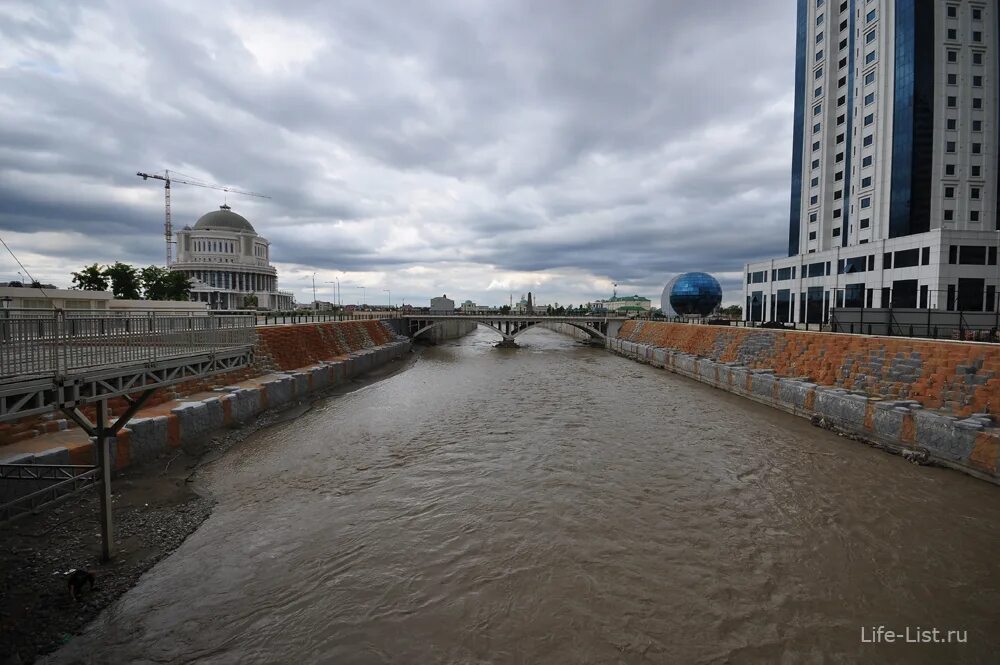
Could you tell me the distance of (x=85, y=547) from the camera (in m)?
A: 8.83

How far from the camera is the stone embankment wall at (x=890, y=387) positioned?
13648mm

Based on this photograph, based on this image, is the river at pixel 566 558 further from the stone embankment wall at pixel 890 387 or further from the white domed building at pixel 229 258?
the white domed building at pixel 229 258

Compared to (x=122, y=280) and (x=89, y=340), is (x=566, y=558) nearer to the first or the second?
(x=89, y=340)

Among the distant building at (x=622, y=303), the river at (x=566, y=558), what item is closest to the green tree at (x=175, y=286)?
the river at (x=566, y=558)

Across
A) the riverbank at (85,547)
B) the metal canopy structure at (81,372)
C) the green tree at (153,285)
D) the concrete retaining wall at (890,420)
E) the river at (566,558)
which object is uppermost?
the green tree at (153,285)

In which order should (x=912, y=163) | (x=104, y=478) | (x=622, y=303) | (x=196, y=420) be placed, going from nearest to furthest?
1. (x=104, y=478)
2. (x=196, y=420)
3. (x=912, y=163)
4. (x=622, y=303)

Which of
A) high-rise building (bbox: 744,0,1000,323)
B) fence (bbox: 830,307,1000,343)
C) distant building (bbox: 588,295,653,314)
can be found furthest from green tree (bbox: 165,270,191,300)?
distant building (bbox: 588,295,653,314)

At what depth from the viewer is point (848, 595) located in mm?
8125

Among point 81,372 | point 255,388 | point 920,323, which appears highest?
point 920,323

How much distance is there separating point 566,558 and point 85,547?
32.4 ft

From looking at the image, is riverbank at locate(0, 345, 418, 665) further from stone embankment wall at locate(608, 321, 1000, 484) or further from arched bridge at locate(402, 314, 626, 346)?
arched bridge at locate(402, 314, 626, 346)

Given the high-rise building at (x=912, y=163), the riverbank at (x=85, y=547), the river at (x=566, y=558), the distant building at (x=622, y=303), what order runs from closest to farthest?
the riverbank at (x=85, y=547), the river at (x=566, y=558), the high-rise building at (x=912, y=163), the distant building at (x=622, y=303)

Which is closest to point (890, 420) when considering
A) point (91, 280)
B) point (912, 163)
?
point (912, 163)

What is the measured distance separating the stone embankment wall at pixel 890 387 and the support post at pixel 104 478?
72.1 ft
